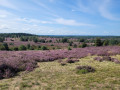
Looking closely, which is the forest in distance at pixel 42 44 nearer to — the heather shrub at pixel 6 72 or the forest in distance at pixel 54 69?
A: the forest in distance at pixel 54 69

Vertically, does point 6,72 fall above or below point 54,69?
above

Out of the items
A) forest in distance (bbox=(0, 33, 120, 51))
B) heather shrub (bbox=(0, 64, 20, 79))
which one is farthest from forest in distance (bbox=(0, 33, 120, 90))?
forest in distance (bbox=(0, 33, 120, 51))

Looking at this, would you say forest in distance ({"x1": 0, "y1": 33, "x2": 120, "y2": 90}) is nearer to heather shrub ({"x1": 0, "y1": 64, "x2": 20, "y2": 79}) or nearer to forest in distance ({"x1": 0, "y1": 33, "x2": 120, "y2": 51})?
heather shrub ({"x1": 0, "y1": 64, "x2": 20, "y2": 79})

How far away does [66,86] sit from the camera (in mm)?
6285

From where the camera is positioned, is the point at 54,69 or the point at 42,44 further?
the point at 42,44

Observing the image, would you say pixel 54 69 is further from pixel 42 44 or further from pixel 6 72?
pixel 42 44

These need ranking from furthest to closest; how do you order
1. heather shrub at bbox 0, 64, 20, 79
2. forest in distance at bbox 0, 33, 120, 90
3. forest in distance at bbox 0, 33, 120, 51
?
forest in distance at bbox 0, 33, 120, 51 < heather shrub at bbox 0, 64, 20, 79 < forest in distance at bbox 0, 33, 120, 90

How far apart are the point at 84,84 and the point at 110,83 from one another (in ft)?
5.31

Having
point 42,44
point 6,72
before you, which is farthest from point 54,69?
point 42,44

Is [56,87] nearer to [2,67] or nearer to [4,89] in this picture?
[4,89]

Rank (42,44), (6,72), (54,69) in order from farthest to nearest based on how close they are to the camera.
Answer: (42,44) → (54,69) → (6,72)

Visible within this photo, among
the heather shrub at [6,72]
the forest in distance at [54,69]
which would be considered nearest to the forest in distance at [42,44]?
the forest in distance at [54,69]

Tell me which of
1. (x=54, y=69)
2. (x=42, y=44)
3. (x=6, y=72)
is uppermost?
(x=6, y=72)

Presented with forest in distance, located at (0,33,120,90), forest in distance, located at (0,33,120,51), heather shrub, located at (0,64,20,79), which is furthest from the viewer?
forest in distance, located at (0,33,120,51)
